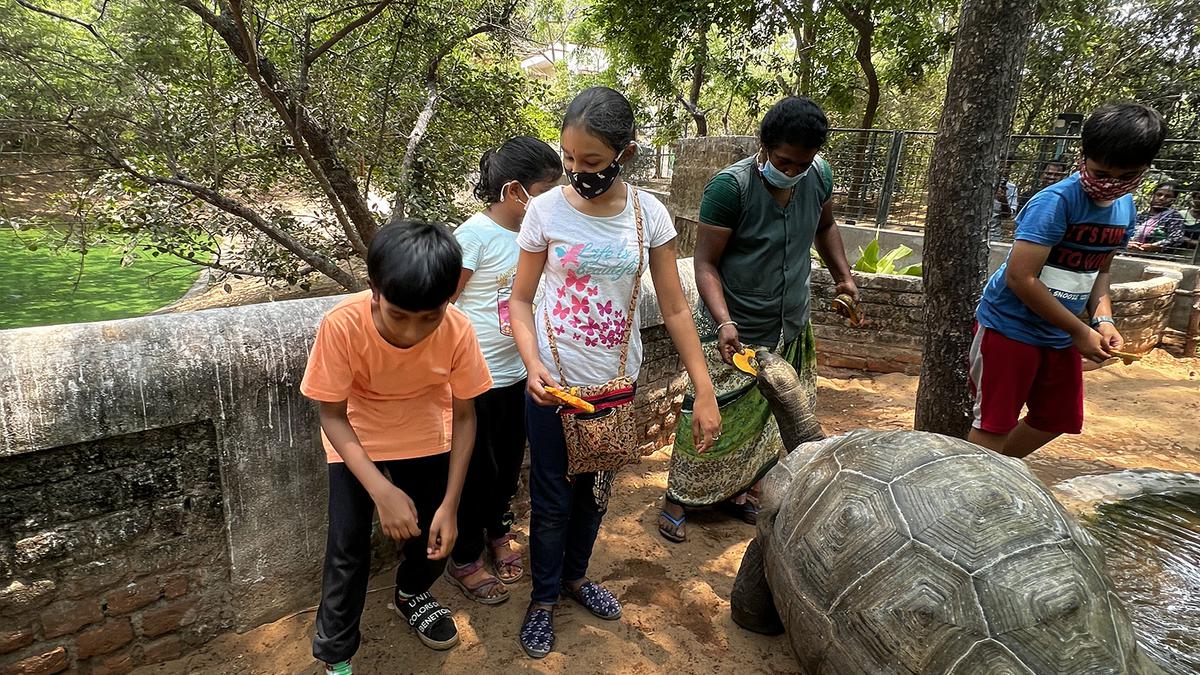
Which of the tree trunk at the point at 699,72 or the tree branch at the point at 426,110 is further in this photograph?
the tree trunk at the point at 699,72

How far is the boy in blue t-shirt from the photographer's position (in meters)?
2.33

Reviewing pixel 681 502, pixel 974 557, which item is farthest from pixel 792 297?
pixel 974 557

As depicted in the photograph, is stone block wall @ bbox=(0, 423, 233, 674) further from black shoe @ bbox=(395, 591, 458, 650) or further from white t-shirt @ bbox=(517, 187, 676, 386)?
white t-shirt @ bbox=(517, 187, 676, 386)

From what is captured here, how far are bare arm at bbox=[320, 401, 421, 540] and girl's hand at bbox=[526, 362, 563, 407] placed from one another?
47 cm

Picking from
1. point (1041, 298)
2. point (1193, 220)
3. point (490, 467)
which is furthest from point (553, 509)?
point (1193, 220)

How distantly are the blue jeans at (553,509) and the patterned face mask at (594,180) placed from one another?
2.32ft

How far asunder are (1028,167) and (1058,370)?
7.79 metres

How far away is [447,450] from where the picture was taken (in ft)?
6.82

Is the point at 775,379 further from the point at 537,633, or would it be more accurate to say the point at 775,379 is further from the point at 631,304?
the point at 537,633

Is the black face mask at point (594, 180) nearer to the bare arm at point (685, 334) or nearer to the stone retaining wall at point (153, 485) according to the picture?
the bare arm at point (685, 334)

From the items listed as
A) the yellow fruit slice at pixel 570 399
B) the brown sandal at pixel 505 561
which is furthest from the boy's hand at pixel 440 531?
the brown sandal at pixel 505 561

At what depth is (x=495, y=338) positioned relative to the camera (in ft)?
8.00

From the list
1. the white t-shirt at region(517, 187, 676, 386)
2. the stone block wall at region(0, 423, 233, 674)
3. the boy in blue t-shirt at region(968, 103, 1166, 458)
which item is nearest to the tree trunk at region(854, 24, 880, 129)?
the boy in blue t-shirt at region(968, 103, 1166, 458)

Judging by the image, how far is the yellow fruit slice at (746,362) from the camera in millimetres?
2455
